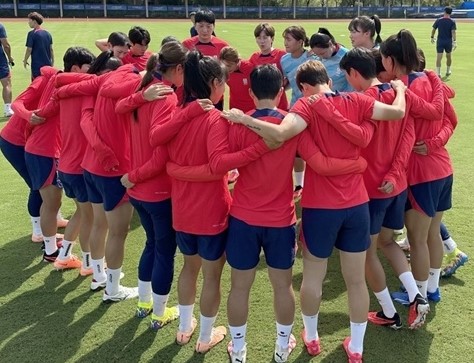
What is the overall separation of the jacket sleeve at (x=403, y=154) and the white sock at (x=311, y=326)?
1.14 metres

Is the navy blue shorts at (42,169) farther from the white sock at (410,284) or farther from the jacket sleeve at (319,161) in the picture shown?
the white sock at (410,284)

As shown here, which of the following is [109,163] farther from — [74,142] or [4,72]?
[4,72]

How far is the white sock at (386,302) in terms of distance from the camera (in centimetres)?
376

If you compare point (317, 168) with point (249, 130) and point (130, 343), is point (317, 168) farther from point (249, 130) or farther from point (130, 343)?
point (130, 343)

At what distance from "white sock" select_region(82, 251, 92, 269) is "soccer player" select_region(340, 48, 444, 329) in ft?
8.86

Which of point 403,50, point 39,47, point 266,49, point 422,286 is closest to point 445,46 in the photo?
point 266,49

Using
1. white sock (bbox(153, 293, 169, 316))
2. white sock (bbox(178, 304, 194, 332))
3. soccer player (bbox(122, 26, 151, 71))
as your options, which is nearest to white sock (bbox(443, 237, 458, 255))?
white sock (bbox(178, 304, 194, 332))

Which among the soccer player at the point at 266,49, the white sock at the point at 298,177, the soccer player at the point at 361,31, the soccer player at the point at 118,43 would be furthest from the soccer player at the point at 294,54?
the soccer player at the point at 118,43

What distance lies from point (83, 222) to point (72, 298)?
0.71 metres

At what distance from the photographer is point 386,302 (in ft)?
12.5

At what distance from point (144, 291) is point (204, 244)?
1.04 metres

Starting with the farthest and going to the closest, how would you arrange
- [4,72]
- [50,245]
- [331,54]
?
[4,72], [331,54], [50,245]

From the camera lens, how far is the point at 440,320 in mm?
3973

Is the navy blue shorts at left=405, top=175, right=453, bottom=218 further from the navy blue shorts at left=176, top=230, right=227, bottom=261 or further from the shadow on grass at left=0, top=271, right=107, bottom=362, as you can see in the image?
the shadow on grass at left=0, top=271, right=107, bottom=362
